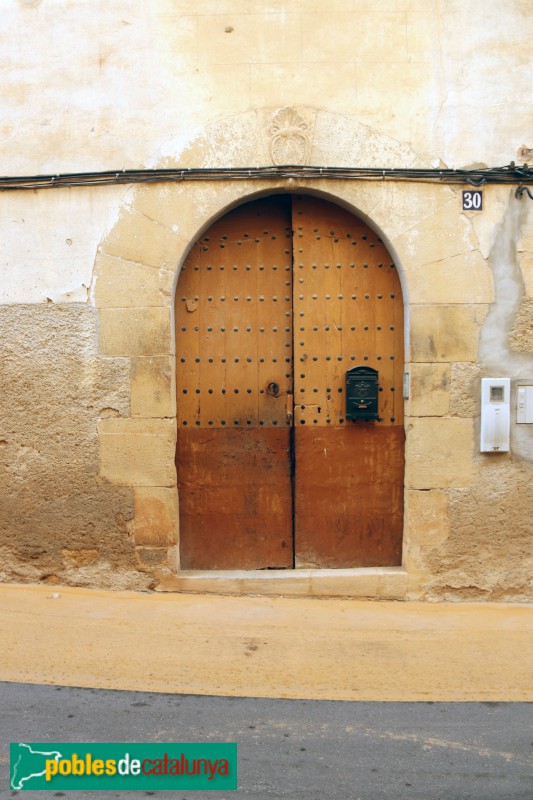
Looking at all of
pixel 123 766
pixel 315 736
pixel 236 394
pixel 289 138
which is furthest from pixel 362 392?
pixel 123 766

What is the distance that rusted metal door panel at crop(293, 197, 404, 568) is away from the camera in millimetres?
4945

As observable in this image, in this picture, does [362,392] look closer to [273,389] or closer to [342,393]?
[342,393]

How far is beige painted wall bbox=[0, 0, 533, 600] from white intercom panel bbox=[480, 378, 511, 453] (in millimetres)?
72

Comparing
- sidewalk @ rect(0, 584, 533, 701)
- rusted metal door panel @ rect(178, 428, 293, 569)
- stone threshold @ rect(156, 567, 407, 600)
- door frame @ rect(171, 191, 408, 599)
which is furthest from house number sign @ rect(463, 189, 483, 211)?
sidewalk @ rect(0, 584, 533, 701)

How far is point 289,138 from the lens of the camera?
185 inches

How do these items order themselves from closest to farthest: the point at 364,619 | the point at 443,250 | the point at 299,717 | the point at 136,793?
the point at 136,793
the point at 299,717
the point at 364,619
the point at 443,250

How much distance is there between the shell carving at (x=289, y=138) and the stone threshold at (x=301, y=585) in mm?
2677

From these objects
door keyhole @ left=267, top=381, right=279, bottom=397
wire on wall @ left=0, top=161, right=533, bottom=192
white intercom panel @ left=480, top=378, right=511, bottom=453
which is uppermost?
wire on wall @ left=0, top=161, right=533, bottom=192

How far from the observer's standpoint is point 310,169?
4.69 meters

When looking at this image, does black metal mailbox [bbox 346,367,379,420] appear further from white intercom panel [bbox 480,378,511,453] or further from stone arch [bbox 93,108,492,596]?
white intercom panel [bbox 480,378,511,453]

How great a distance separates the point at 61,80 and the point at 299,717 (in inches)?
161

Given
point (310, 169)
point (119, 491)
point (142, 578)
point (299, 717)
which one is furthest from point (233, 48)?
point (299, 717)

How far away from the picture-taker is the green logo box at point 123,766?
2.76 m

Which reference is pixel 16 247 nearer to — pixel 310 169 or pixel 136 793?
pixel 310 169
